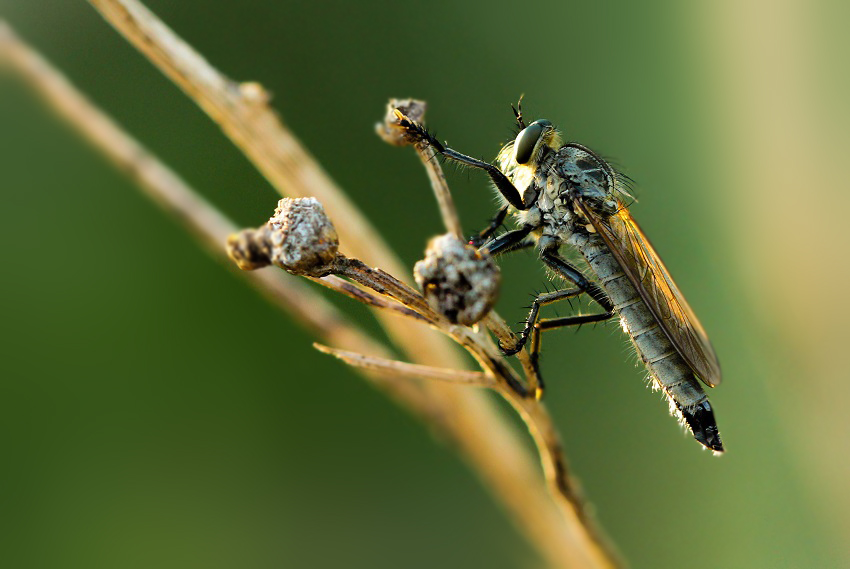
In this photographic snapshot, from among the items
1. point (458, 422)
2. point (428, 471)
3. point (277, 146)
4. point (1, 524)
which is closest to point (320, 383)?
point (428, 471)

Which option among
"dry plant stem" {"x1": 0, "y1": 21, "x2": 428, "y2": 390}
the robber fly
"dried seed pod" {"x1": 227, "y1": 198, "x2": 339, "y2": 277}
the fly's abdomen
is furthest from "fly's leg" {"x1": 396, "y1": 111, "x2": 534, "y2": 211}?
"dried seed pod" {"x1": 227, "y1": 198, "x2": 339, "y2": 277}

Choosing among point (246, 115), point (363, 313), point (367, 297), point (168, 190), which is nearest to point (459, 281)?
point (367, 297)

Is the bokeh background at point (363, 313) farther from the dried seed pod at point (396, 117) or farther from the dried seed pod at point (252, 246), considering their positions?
the dried seed pod at point (252, 246)

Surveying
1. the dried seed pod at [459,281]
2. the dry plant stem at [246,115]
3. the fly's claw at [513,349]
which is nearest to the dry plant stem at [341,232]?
the dry plant stem at [246,115]

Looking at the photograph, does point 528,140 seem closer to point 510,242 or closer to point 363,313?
point 510,242

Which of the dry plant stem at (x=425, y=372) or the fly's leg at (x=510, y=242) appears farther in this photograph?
the fly's leg at (x=510, y=242)

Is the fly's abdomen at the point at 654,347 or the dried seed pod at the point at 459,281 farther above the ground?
the fly's abdomen at the point at 654,347
